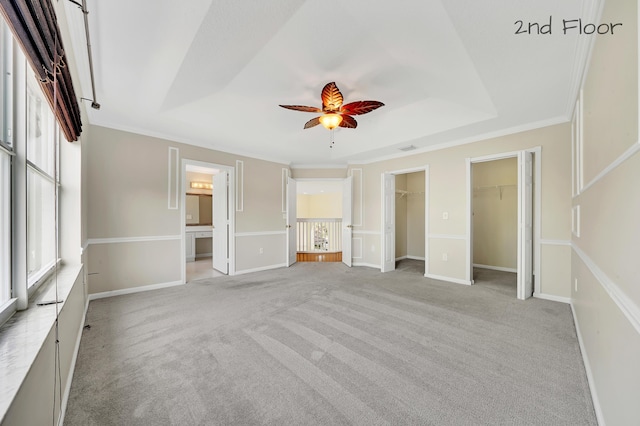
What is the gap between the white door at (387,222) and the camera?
5051 mm

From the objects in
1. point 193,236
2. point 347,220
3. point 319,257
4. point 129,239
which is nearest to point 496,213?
point 347,220

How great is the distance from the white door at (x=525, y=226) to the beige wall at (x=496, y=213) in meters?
1.78

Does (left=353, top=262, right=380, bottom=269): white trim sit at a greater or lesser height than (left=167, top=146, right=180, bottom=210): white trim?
lesser

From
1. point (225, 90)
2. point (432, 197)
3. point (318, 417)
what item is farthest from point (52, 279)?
point (432, 197)

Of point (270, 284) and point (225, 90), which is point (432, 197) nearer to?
point (270, 284)

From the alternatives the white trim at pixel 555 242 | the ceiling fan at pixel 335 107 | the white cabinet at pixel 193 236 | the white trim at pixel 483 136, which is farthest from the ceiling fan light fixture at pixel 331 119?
the white cabinet at pixel 193 236

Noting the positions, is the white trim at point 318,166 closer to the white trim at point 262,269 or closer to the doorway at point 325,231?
the doorway at point 325,231

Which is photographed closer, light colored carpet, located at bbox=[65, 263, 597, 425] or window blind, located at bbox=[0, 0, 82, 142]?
window blind, located at bbox=[0, 0, 82, 142]

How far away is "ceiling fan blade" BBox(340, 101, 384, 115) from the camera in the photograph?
2577 millimetres

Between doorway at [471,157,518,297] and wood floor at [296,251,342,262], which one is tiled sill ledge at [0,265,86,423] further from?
doorway at [471,157,518,297]

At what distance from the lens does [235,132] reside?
396 cm

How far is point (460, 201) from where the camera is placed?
424cm

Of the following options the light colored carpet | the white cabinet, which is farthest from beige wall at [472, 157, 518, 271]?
the white cabinet

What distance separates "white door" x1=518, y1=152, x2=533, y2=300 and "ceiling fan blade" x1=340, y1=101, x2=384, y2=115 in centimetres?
236
